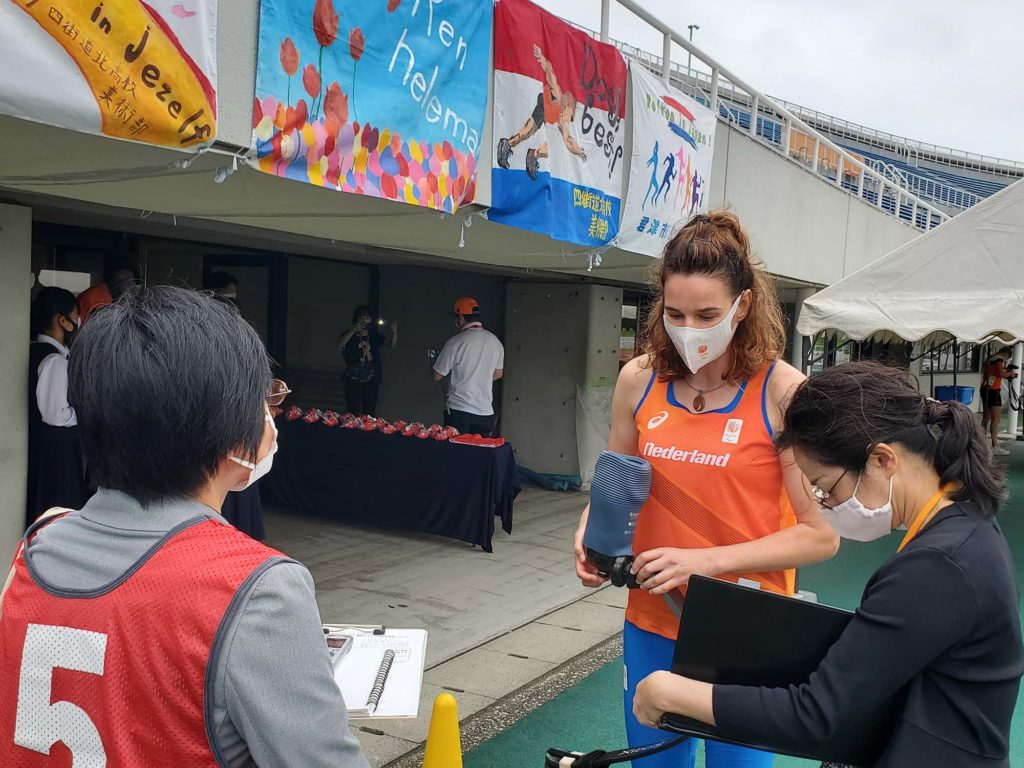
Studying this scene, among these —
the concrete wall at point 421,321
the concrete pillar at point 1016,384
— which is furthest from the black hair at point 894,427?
the concrete pillar at point 1016,384

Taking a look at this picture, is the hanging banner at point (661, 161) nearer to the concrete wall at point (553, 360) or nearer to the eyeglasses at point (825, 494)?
the concrete wall at point (553, 360)

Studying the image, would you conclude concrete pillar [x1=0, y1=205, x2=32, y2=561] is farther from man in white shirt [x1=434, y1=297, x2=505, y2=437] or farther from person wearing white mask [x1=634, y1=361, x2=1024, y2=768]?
man in white shirt [x1=434, y1=297, x2=505, y2=437]

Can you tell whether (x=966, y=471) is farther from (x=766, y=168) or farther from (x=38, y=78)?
(x=766, y=168)

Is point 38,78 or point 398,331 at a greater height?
point 38,78

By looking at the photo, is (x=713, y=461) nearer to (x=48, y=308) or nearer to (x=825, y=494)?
(x=825, y=494)

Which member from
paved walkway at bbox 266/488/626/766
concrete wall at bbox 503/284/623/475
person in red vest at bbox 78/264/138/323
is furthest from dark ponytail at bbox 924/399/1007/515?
concrete wall at bbox 503/284/623/475

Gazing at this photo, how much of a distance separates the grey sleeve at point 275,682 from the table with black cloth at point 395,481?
545cm

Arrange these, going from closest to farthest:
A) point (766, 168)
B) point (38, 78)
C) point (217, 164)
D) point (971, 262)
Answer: point (38, 78)
point (217, 164)
point (971, 262)
point (766, 168)

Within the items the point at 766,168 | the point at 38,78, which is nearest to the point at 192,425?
the point at 38,78

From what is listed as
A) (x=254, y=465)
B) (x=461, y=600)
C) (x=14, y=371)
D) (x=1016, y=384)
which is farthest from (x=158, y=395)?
(x=1016, y=384)

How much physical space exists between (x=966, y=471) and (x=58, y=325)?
482cm

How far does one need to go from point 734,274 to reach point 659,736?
3.62 feet

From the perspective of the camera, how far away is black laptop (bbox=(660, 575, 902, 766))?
1319 millimetres

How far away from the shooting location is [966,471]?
1315 mm
